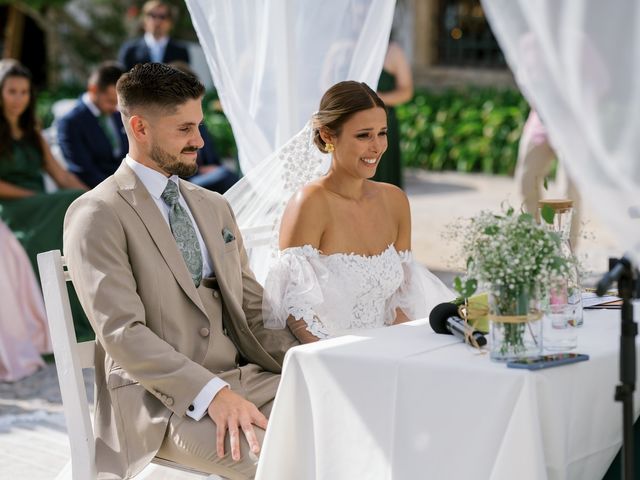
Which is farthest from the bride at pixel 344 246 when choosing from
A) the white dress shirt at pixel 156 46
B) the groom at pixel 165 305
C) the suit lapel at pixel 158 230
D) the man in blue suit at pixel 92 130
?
the white dress shirt at pixel 156 46

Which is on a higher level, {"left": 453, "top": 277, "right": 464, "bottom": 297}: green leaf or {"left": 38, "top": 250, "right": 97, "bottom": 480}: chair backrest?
{"left": 453, "top": 277, "right": 464, "bottom": 297}: green leaf

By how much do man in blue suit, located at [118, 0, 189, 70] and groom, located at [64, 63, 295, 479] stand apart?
552 centimetres

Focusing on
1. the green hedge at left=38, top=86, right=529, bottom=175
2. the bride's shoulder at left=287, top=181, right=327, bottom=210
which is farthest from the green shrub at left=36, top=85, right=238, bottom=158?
the bride's shoulder at left=287, top=181, right=327, bottom=210

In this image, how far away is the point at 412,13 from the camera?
19.4 meters

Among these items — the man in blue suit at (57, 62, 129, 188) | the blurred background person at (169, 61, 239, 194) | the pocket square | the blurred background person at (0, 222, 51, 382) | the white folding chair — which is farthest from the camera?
the blurred background person at (169, 61, 239, 194)

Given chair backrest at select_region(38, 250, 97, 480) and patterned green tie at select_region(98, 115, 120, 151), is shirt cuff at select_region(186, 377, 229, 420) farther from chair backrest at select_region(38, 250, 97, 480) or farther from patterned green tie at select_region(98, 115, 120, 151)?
patterned green tie at select_region(98, 115, 120, 151)

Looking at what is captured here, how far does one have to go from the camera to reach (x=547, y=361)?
2689mm

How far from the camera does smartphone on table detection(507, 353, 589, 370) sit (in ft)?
8.70

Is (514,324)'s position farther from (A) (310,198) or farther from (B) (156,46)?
(B) (156,46)

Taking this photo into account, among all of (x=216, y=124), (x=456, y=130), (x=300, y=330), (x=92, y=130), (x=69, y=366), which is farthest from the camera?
(x=456, y=130)

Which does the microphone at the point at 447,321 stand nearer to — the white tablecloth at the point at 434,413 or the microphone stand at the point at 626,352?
the white tablecloth at the point at 434,413

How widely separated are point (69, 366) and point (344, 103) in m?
1.29

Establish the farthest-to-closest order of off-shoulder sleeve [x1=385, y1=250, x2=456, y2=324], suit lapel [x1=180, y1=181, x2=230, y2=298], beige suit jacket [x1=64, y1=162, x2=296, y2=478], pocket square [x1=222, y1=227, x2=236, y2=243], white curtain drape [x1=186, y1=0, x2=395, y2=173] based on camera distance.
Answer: white curtain drape [x1=186, y1=0, x2=395, y2=173] < off-shoulder sleeve [x1=385, y1=250, x2=456, y2=324] < pocket square [x1=222, y1=227, x2=236, y2=243] < suit lapel [x1=180, y1=181, x2=230, y2=298] < beige suit jacket [x1=64, y1=162, x2=296, y2=478]

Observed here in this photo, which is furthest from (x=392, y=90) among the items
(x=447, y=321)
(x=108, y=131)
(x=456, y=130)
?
(x=456, y=130)
